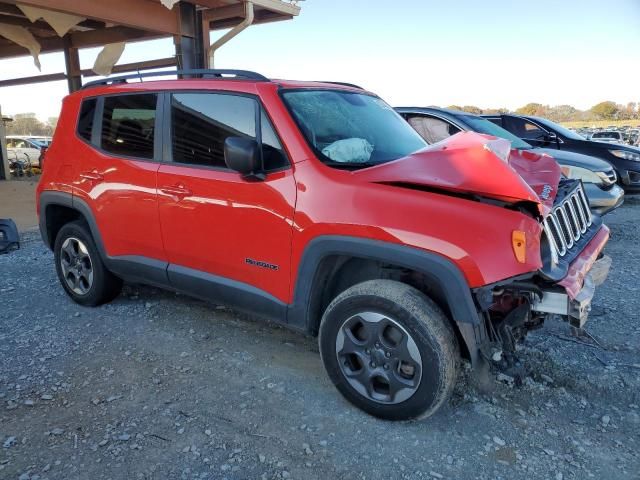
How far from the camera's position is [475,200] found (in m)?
2.43

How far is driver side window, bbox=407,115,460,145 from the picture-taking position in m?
6.93

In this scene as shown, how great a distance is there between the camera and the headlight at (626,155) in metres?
8.98

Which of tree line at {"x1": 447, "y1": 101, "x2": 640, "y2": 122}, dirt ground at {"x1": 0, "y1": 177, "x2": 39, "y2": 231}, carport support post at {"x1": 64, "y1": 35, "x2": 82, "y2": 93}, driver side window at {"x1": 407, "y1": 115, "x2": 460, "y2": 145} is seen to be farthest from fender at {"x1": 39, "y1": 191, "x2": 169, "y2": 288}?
tree line at {"x1": 447, "y1": 101, "x2": 640, "y2": 122}

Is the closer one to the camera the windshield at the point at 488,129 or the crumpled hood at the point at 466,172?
the crumpled hood at the point at 466,172

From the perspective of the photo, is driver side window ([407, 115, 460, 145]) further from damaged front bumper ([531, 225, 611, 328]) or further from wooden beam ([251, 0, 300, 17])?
damaged front bumper ([531, 225, 611, 328])

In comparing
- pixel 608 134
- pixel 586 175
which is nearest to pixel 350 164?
pixel 586 175

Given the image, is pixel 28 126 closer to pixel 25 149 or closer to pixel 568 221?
pixel 25 149

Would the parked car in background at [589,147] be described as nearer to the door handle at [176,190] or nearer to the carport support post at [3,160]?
the door handle at [176,190]

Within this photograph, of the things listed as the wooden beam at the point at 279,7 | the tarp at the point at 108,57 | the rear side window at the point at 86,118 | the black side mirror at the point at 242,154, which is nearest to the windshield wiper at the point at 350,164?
the black side mirror at the point at 242,154

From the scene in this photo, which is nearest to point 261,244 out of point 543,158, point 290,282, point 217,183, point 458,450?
Result: point 290,282

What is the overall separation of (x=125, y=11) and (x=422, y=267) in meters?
7.90

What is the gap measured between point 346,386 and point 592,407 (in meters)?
1.45

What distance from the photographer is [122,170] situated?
3719 millimetres

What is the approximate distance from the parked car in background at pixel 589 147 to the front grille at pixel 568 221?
6.07 metres
